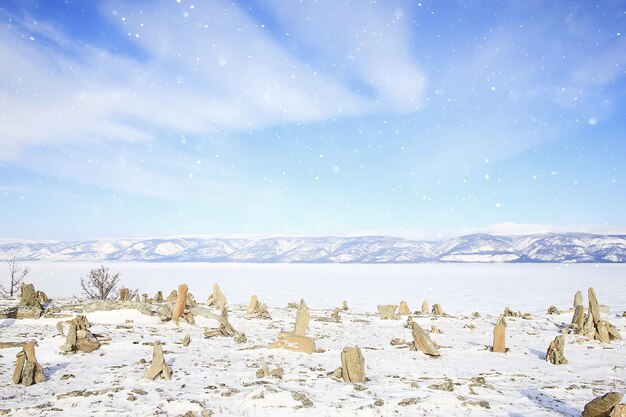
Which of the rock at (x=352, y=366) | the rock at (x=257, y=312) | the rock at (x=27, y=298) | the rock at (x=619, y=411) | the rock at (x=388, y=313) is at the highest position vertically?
the rock at (x=27, y=298)

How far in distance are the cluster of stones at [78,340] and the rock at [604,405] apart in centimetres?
1406

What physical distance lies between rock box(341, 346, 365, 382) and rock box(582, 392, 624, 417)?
532cm

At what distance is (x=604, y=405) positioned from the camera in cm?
743

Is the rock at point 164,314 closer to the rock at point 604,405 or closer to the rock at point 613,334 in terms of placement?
the rock at point 604,405

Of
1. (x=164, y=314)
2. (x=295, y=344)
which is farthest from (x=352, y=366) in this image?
(x=164, y=314)

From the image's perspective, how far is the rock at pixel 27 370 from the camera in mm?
9961

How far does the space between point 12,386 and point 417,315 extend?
2560 cm

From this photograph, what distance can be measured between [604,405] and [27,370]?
12.6 m

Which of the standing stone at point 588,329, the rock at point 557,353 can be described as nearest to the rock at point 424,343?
the rock at point 557,353

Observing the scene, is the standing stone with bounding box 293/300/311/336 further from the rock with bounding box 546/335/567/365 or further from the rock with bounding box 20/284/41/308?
the rock with bounding box 20/284/41/308

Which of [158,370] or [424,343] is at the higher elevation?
[158,370]

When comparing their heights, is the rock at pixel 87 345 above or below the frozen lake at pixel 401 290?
above

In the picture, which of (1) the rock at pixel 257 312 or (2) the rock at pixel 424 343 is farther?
(1) the rock at pixel 257 312

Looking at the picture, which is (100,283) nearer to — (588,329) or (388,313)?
(388,313)
